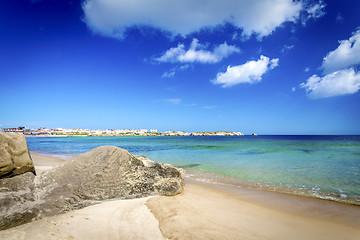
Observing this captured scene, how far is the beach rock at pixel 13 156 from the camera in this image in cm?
450

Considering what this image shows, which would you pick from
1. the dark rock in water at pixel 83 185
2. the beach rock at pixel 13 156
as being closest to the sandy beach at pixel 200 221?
the dark rock in water at pixel 83 185

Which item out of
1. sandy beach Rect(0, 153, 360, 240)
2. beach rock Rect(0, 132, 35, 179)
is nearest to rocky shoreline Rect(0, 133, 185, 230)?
beach rock Rect(0, 132, 35, 179)

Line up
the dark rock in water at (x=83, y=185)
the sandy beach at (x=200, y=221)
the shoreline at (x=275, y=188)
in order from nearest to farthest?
the sandy beach at (x=200, y=221) < the dark rock in water at (x=83, y=185) < the shoreline at (x=275, y=188)

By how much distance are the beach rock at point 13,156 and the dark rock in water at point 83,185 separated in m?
0.20

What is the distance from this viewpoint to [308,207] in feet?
19.3

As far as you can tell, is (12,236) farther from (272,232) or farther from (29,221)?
(272,232)

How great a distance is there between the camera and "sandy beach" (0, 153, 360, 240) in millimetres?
3318

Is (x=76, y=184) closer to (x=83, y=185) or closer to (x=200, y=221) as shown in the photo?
(x=83, y=185)

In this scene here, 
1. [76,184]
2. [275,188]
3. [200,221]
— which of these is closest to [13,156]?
[76,184]

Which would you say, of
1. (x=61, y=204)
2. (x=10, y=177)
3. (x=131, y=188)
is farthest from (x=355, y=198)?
(x=10, y=177)

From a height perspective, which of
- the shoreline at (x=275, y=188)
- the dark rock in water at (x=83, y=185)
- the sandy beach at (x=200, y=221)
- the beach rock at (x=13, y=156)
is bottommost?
the shoreline at (x=275, y=188)

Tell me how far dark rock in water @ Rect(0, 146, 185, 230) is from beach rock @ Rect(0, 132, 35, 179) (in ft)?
0.67

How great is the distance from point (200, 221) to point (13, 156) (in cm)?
528

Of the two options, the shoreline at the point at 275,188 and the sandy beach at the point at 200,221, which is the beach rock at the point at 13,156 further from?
the shoreline at the point at 275,188
